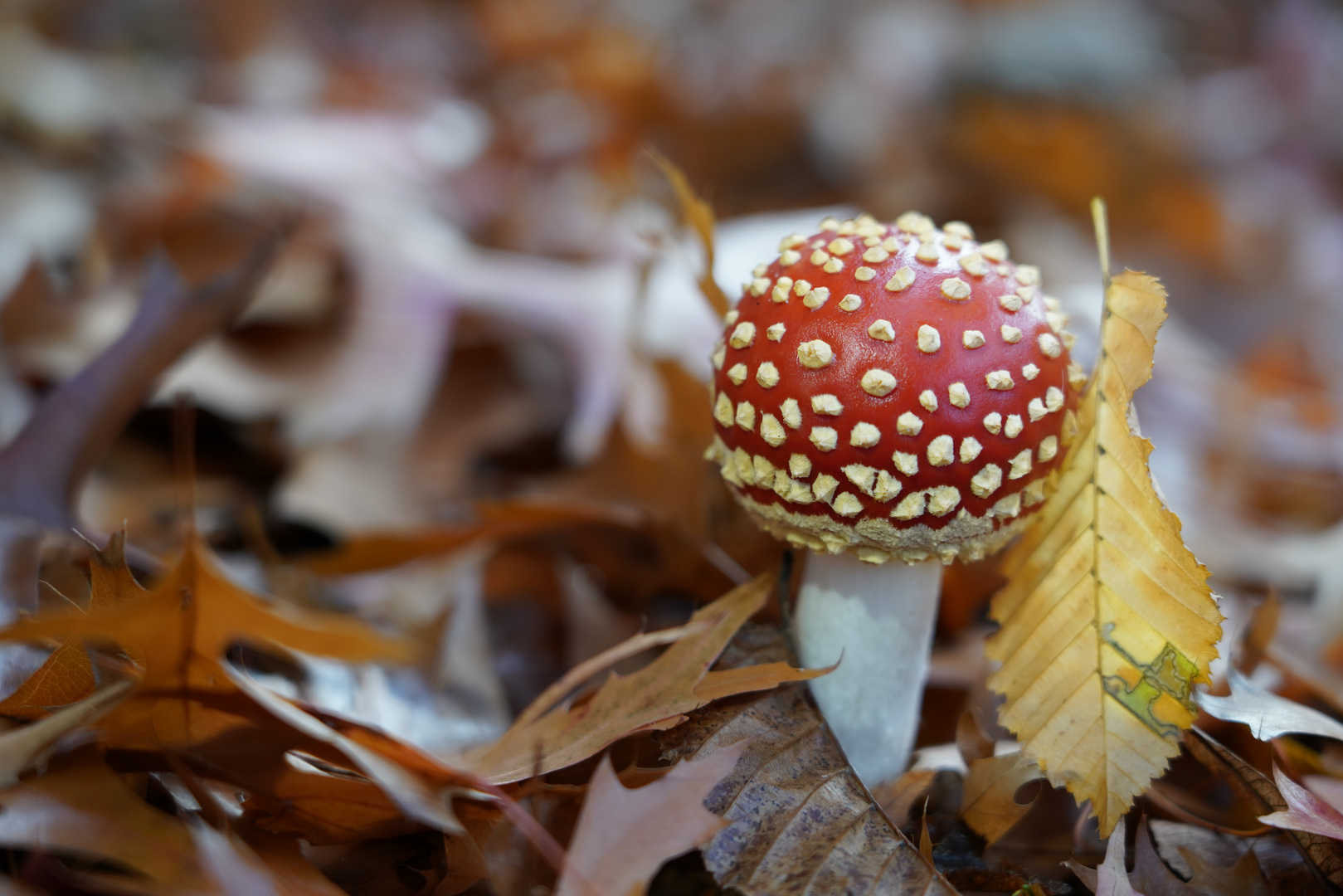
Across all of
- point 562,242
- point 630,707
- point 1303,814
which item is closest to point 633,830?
point 630,707

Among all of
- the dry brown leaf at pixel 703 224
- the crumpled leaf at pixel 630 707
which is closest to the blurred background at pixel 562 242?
the dry brown leaf at pixel 703 224

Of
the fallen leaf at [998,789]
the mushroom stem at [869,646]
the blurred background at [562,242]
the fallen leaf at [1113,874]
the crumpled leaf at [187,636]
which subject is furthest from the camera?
the blurred background at [562,242]

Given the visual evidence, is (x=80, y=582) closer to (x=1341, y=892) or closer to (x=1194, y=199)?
(x=1341, y=892)

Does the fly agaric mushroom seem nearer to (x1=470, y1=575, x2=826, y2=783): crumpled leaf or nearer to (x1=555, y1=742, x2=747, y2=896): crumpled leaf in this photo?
(x1=470, y1=575, x2=826, y2=783): crumpled leaf

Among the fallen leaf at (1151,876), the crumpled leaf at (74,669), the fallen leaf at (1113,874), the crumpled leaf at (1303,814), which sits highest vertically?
the crumpled leaf at (74,669)

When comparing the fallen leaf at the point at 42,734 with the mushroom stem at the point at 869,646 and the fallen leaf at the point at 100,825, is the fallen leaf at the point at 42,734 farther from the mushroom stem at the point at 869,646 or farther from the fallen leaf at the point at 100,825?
the mushroom stem at the point at 869,646

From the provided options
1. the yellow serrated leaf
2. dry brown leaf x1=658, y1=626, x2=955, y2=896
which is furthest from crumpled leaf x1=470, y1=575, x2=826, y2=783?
the yellow serrated leaf

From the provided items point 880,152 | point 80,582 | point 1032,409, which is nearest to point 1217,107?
point 880,152
